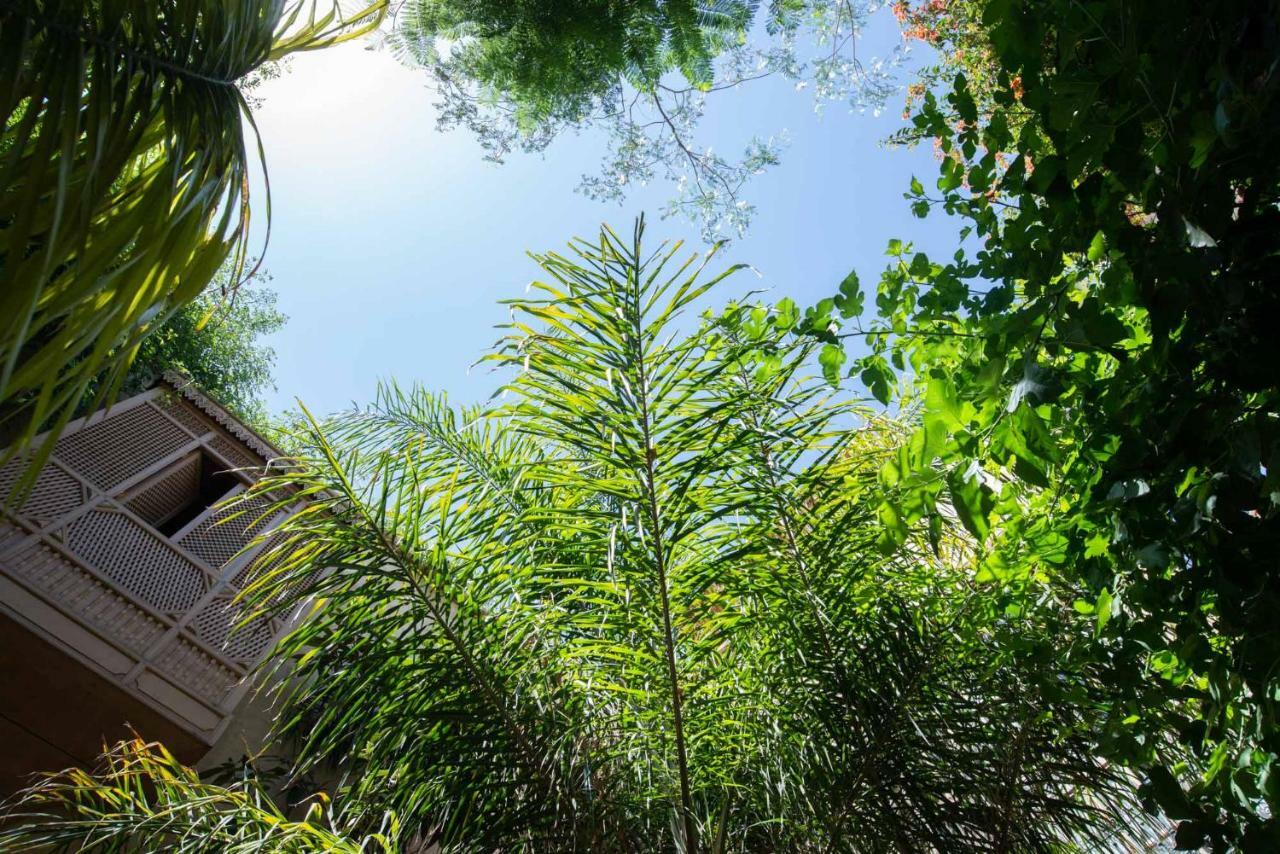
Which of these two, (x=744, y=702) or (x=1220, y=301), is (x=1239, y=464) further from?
(x=744, y=702)

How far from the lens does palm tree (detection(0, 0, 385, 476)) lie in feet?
2.82

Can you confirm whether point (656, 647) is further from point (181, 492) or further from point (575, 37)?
point (181, 492)

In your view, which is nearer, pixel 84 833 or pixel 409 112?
pixel 84 833

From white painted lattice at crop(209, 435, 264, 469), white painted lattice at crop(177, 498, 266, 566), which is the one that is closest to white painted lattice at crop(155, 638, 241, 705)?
white painted lattice at crop(177, 498, 266, 566)

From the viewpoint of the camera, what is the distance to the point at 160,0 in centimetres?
105

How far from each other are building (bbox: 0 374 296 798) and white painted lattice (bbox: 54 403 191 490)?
14 mm

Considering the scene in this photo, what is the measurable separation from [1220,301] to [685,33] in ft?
12.2

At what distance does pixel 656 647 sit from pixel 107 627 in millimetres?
4797

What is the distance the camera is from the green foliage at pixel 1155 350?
33.7 inches

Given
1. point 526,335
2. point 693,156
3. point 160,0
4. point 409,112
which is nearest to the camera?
point 160,0

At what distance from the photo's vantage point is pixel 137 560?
5.49m

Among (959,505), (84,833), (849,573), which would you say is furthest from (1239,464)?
(84,833)

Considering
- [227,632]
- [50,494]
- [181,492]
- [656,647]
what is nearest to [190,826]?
[656,647]

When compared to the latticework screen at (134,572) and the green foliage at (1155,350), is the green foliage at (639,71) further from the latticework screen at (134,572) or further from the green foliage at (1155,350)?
the latticework screen at (134,572)
